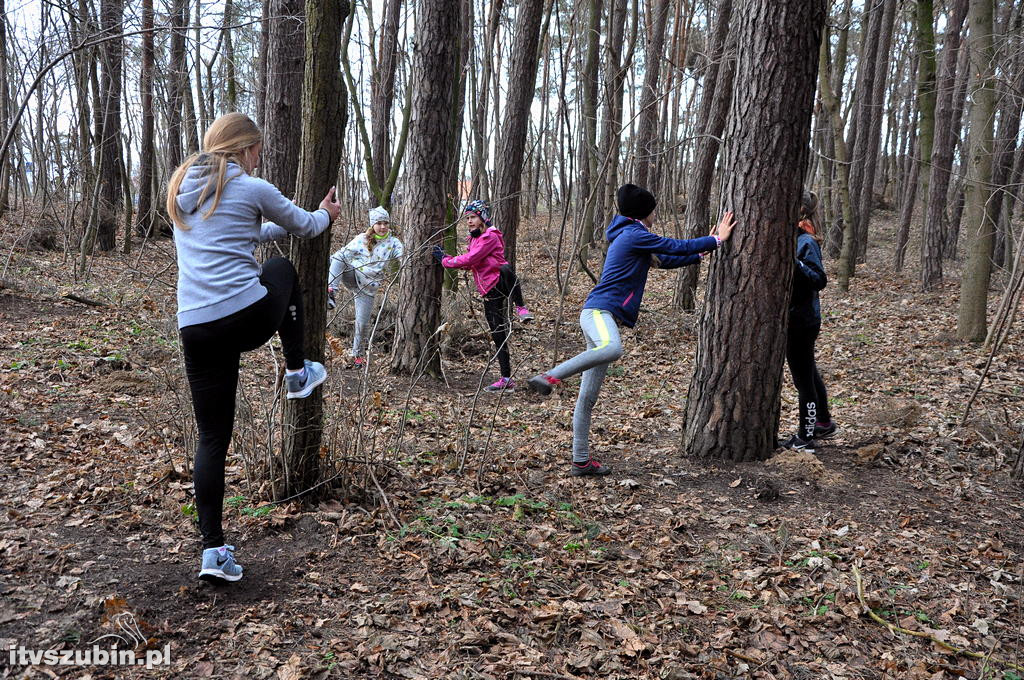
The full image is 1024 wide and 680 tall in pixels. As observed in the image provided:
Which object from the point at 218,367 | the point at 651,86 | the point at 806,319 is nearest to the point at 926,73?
the point at 651,86

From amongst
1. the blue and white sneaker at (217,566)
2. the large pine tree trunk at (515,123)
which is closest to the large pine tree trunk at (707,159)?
the large pine tree trunk at (515,123)

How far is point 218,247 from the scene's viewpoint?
2.86 meters

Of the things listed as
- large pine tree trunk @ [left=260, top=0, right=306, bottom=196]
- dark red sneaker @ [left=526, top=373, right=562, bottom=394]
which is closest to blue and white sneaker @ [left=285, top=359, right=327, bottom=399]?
dark red sneaker @ [left=526, top=373, right=562, bottom=394]

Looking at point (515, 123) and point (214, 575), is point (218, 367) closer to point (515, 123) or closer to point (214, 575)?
point (214, 575)

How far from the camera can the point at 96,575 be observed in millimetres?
3125

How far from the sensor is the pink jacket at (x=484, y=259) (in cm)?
715

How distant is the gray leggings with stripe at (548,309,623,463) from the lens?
14.6ft

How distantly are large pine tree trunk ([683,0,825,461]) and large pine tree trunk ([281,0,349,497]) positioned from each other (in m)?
2.65

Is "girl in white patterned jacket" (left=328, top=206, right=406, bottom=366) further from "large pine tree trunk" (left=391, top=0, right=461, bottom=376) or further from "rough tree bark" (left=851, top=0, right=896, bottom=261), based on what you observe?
"rough tree bark" (left=851, top=0, right=896, bottom=261)

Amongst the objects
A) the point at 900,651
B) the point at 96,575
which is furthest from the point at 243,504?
the point at 900,651

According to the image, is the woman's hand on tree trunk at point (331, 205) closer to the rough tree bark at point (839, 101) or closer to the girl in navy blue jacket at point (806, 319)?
the girl in navy blue jacket at point (806, 319)

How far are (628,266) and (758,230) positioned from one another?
35.3 inches

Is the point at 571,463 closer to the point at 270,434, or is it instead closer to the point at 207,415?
the point at 270,434

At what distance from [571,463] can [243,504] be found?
2280 mm
